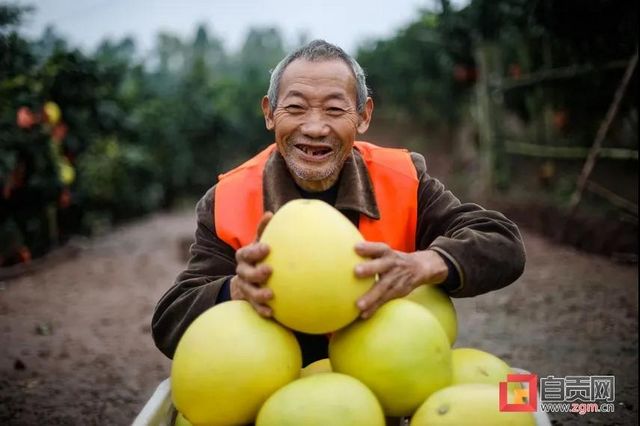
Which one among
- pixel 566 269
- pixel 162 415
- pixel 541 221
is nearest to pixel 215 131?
pixel 541 221

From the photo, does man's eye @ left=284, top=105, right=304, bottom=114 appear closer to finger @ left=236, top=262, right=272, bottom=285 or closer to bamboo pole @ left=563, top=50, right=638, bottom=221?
finger @ left=236, top=262, right=272, bottom=285

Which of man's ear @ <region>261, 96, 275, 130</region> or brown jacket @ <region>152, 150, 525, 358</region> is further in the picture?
man's ear @ <region>261, 96, 275, 130</region>

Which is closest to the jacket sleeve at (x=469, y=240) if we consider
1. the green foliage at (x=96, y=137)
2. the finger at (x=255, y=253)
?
the finger at (x=255, y=253)

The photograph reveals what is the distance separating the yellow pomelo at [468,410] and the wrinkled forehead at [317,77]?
1.08 metres

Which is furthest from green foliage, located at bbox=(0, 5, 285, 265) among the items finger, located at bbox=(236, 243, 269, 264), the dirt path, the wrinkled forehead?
finger, located at bbox=(236, 243, 269, 264)

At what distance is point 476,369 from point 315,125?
0.94m

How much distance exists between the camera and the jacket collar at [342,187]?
7.45 feet

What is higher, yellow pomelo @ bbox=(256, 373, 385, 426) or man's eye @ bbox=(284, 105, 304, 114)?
man's eye @ bbox=(284, 105, 304, 114)

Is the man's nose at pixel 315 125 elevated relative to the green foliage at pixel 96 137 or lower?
elevated

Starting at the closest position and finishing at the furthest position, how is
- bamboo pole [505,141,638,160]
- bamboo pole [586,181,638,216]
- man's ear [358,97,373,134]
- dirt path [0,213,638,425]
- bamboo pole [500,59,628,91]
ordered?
man's ear [358,97,373,134], dirt path [0,213,638,425], bamboo pole [586,181,638,216], bamboo pole [505,141,638,160], bamboo pole [500,59,628,91]

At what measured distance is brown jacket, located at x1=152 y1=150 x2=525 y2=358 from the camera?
2.01 m

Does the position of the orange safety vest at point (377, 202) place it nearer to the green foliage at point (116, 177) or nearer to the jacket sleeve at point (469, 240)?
the jacket sleeve at point (469, 240)

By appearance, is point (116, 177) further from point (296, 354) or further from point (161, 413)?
point (296, 354)

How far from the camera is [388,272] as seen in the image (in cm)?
169
